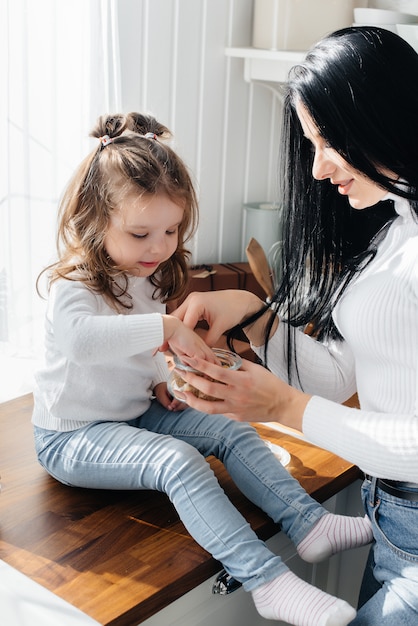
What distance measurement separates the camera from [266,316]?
1454 mm

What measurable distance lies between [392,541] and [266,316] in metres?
0.42

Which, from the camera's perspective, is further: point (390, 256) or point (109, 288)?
point (109, 288)

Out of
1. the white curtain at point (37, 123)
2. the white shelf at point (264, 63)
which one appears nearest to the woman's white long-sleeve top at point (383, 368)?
the white curtain at point (37, 123)

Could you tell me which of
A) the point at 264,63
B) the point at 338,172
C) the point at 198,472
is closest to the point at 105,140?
the point at 338,172

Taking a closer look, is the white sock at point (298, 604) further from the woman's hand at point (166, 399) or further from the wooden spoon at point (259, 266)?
the wooden spoon at point (259, 266)

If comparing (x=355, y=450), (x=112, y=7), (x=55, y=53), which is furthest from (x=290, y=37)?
(x=355, y=450)

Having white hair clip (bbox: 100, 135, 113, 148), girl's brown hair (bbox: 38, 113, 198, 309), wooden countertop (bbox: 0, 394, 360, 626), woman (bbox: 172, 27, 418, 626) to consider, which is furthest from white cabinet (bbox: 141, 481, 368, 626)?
white hair clip (bbox: 100, 135, 113, 148)

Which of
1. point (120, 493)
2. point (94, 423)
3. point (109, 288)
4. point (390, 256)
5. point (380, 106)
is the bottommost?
point (120, 493)

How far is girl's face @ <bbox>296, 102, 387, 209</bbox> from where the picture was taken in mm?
1186

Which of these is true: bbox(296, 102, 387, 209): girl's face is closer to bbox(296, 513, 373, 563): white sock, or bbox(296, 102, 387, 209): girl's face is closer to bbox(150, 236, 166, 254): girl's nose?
bbox(150, 236, 166, 254): girl's nose

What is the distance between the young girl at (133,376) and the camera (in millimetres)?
1345

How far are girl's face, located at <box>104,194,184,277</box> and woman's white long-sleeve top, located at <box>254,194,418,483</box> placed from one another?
1.08 ft

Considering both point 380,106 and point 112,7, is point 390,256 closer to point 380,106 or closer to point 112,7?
point 380,106

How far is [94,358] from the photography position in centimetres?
135
